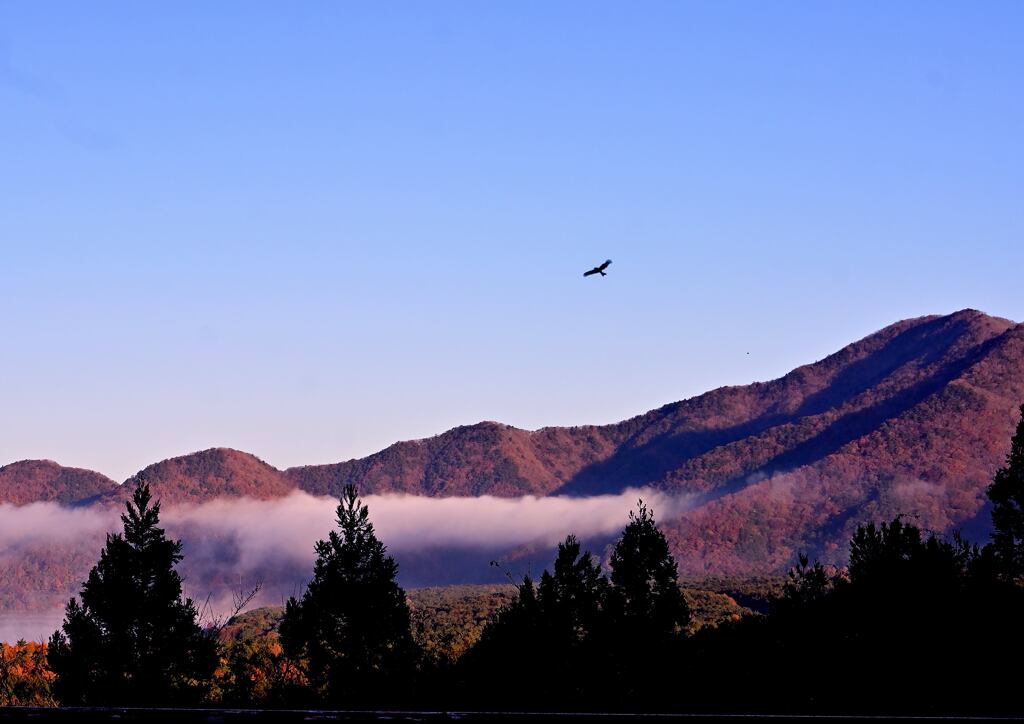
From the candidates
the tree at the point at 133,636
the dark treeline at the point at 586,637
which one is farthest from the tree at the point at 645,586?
the tree at the point at 133,636

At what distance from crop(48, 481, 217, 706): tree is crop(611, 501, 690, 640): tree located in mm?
20980

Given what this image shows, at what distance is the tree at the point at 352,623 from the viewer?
52188 mm

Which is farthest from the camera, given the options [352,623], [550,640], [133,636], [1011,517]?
[1011,517]

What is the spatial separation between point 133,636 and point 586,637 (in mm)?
22985

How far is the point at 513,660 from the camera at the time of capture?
56312 millimetres

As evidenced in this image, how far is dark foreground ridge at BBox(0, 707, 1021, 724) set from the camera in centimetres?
784

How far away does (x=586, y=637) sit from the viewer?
186 feet

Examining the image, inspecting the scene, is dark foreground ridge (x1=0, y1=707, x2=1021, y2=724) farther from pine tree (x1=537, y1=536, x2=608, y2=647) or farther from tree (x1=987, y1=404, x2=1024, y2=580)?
tree (x1=987, y1=404, x2=1024, y2=580)

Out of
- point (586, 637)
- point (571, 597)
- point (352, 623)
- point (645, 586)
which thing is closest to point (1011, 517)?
point (645, 586)

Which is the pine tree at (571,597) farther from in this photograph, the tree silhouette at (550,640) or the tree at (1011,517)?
the tree at (1011,517)

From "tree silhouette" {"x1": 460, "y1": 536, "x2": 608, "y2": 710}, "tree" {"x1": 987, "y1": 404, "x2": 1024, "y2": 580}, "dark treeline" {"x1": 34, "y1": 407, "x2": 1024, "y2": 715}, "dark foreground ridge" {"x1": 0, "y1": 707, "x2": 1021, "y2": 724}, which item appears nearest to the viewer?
"dark foreground ridge" {"x1": 0, "y1": 707, "x2": 1021, "y2": 724}

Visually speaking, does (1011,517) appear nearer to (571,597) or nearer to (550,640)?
(571,597)

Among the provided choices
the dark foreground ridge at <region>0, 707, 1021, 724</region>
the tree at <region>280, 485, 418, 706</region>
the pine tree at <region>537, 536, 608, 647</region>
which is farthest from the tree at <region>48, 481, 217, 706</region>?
the dark foreground ridge at <region>0, 707, 1021, 724</region>

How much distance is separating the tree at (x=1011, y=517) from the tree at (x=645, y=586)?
1892 centimetres
